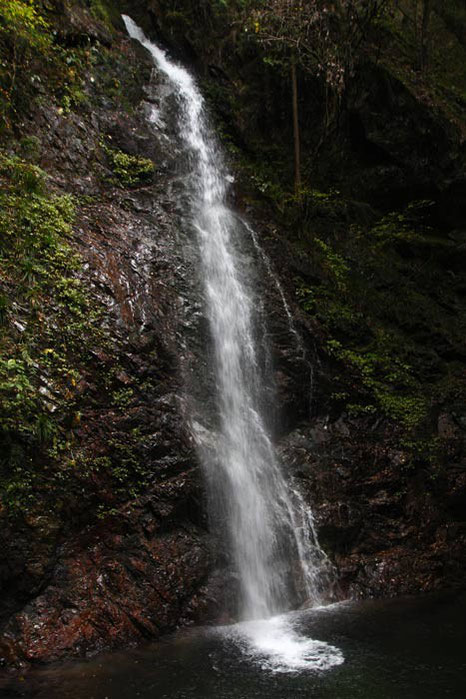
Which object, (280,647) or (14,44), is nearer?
(280,647)

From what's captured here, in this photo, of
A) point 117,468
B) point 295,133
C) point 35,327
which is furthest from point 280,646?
point 295,133

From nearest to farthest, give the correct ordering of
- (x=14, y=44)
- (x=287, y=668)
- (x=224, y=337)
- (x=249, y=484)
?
(x=287, y=668) < (x=249, y=484) < (x=14, y=44) < (x=224, y=337)

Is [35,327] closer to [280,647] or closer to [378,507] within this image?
[280,647]

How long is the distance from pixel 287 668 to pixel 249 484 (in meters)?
2.63

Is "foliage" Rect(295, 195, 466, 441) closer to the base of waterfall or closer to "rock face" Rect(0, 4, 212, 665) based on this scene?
"rock face" Rect(0, 4, 212, 665)

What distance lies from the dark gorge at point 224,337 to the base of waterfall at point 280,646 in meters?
0.03

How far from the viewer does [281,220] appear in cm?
1077

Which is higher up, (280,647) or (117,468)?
(117,468)

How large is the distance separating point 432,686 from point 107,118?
31.8ft

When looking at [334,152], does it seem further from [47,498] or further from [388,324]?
[47,498]

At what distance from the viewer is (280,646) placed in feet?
16.8

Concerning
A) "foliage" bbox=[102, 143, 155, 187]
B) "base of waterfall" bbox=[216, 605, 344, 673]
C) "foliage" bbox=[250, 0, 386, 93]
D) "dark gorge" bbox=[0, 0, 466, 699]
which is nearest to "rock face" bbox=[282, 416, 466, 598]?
"dark gorge" bbox=[0, 0, 466, 699]

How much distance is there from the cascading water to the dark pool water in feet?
0.57

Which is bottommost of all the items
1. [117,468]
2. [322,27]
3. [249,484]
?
[249,484]
